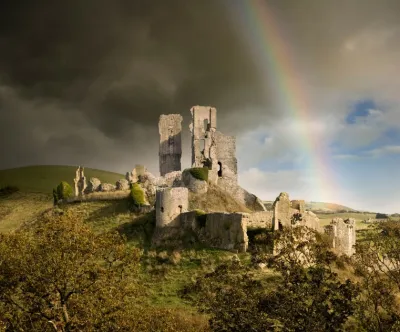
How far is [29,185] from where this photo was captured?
108 m

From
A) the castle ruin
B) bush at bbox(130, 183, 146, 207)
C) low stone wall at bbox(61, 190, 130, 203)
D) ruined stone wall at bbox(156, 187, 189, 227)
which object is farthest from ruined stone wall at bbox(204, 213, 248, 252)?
low stone wall at bbox(61, 190, 130, 203)

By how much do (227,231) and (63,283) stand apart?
20.5 metres

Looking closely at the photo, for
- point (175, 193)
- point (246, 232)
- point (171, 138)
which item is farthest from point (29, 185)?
point (246, 232)

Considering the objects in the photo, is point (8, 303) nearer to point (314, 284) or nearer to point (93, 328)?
point (93, 328)

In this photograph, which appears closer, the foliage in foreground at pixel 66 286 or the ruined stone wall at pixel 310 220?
the foliage in foreground at pixel 66 286

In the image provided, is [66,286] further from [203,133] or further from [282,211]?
[203,133]

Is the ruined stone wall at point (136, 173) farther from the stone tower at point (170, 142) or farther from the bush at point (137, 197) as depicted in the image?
the stone tower at point (170, 142)

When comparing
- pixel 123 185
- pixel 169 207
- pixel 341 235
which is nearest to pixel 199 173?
pixel 123 185

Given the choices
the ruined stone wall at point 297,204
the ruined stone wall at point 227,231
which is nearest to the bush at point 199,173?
the ruined stone wall at point 297,204

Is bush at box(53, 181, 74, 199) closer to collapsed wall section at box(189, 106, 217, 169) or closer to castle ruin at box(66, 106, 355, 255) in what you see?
castle ruin at box(66, 106, 355, 255)

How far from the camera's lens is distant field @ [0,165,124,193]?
351 feet

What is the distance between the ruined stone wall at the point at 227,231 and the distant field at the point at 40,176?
6590 centimetres

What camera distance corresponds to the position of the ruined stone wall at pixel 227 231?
3881 cm

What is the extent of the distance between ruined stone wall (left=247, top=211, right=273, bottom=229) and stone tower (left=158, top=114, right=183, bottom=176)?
5210cm
